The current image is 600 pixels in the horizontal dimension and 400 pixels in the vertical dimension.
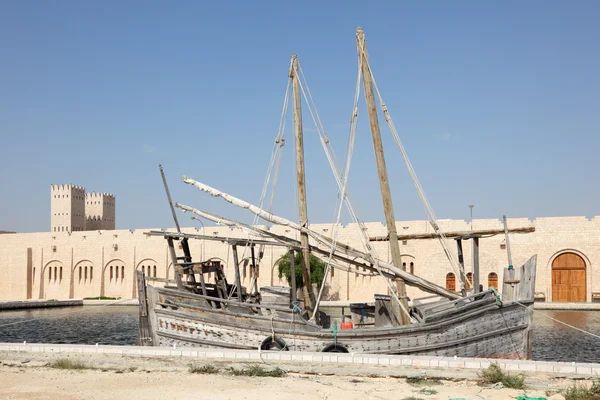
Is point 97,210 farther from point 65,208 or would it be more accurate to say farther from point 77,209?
point 65,208

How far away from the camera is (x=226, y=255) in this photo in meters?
39.1

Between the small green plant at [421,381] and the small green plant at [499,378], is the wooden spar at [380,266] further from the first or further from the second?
the small green plant at [499,378]

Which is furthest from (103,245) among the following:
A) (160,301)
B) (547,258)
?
(160,301)

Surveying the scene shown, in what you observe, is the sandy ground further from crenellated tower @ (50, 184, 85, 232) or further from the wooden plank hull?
crenellated tower @ (50, 184, 85, 232)

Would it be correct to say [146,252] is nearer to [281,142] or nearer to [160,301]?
[281,142]

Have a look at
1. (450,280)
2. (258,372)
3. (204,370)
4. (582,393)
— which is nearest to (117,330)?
(204,370)

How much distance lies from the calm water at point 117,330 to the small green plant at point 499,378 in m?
7.37

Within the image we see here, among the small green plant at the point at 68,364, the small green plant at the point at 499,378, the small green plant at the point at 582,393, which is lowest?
the small green plant at the point at 68,364

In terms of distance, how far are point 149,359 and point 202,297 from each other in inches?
92.2

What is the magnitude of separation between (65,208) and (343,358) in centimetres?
5544

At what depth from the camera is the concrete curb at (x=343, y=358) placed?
30.6 feet

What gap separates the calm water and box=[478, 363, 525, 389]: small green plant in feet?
24.2

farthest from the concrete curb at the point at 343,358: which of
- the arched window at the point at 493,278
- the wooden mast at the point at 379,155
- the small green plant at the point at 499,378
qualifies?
the arched window at the point at 493,278

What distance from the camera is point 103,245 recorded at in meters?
42.2
